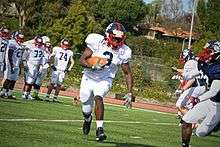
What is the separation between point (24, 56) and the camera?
1964 cm

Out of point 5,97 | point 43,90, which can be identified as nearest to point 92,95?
point 5,97

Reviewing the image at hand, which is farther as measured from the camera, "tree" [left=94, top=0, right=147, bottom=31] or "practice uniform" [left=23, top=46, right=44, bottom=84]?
"tree" [left=94, top=0, right=147, bottom=31]

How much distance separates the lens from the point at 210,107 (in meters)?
9.87

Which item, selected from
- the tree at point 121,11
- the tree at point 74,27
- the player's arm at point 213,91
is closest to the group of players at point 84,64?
the player's arm at point 213,91

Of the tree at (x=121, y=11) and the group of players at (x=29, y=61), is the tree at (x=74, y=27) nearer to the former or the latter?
the tree at (x=121, y=11)

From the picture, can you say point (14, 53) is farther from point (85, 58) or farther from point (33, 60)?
point (85, 58)

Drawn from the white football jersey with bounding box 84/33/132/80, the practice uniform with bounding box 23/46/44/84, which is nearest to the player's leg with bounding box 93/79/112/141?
the white football jersey with bounding box 84/33/132/80

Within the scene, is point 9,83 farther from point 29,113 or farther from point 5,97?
point 29,113

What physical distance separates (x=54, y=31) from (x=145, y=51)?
11021 mm

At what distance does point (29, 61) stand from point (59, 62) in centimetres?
136

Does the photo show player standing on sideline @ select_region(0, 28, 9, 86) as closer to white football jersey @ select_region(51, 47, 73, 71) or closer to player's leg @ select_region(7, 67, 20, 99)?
player's leg @ select_region(7, 67, 20, 99)

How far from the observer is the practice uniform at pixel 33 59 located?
19.8 m

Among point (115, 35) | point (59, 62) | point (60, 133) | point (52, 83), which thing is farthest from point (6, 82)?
point (115, 35)

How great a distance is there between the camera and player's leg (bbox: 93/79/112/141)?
981 cm
